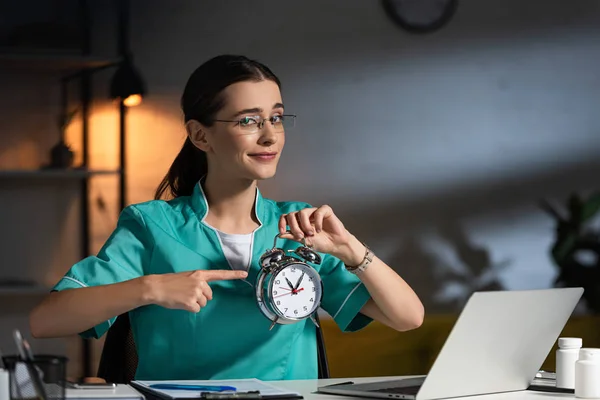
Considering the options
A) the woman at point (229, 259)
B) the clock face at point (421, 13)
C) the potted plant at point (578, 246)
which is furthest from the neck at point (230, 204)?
the potted plant at point (578, 246)

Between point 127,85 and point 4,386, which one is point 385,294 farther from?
point 127,85

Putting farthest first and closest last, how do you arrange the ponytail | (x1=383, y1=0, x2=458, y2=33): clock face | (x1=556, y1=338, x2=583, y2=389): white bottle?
(x1=383, y1=0, x2=458, y2=33): clock face < the ponytail < (x1=556, y1=338, x2=583, y2=389): white bottle

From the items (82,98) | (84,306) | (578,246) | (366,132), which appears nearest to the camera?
(84,306)

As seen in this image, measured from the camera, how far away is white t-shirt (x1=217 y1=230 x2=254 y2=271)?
203cm

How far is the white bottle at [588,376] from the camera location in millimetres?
1609

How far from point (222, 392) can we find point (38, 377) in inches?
13.3

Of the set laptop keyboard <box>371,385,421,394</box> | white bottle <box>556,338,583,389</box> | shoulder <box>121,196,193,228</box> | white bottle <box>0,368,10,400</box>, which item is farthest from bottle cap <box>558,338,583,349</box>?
white bottle <box>0,368,10,400</box>

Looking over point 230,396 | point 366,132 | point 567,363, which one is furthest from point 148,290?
point 366,132

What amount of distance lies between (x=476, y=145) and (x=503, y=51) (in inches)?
18.1

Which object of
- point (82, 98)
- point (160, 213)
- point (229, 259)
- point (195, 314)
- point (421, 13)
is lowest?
point (195, 314)

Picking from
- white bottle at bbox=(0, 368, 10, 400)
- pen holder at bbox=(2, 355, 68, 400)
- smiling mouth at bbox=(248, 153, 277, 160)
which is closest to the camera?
pen holder at bbox=(2, 355, 68, 400)

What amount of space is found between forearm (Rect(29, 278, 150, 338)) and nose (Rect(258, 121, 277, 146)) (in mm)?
419

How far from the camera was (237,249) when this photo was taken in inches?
80.1

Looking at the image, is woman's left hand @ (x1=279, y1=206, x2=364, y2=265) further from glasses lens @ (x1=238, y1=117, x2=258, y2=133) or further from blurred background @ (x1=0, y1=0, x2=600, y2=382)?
blurred background @ (x1=0, y1=0, x2=600, y2=382)
